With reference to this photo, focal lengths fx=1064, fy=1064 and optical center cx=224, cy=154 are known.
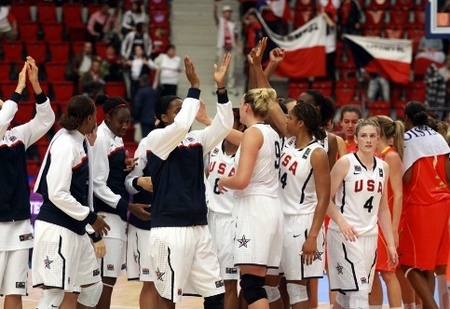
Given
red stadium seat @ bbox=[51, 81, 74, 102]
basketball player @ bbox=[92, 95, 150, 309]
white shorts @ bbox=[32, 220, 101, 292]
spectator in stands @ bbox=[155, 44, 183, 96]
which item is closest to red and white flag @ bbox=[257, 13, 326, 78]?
spectator in stands @ bbox=[155, 44, 183, 96]

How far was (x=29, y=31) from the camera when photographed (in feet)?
68.9

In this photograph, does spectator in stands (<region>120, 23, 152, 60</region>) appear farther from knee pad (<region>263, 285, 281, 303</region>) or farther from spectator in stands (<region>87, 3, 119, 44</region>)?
knee pad (<region>263, 285, 281, 303</region>)

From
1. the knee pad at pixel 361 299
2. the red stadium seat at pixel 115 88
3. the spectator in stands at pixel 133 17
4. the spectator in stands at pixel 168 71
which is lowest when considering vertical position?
the knee pad at pixel 361 299

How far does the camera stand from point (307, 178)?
8188 mm

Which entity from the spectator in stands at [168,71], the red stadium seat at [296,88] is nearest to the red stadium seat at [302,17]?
the red stadium seat at [296,88]

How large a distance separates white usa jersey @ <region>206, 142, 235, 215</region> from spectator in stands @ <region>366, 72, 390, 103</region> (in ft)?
38.6

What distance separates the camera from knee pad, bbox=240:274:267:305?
7.90 metres

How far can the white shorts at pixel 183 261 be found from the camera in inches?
305

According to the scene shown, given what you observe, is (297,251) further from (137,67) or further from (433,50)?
(433,50)

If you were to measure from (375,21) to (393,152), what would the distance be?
12.7 meters

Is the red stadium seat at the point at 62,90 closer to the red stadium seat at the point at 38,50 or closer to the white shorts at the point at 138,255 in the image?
the red stadium seat at the point at 38,50

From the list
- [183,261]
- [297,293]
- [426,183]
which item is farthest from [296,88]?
[183,261]

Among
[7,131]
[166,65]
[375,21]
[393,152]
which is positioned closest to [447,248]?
[393,152]

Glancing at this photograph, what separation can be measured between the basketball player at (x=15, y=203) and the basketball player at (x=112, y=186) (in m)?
0.74
